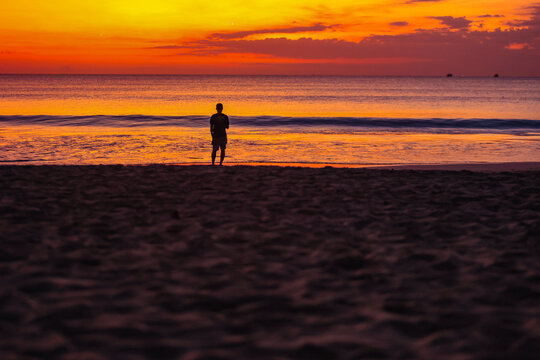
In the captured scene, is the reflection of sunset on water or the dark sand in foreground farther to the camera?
the reflection of sunset on water

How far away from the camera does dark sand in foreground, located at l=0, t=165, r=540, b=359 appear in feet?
12.2

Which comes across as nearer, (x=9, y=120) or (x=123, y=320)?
(x=123, y=320)

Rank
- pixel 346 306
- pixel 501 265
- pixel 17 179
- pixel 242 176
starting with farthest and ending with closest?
1. pixel 242 176
2. pixel 17 179
3. pixel 501 265
4. pixel 346 306

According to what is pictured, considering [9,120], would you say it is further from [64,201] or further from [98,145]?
[64,201]

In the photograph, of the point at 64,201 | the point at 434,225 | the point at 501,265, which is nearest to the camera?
the point at 501,265

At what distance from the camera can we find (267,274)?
5.25 meters

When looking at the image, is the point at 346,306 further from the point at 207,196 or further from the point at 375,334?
the point at 207,196

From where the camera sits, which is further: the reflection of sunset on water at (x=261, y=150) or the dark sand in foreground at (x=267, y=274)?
the reflection of sunset on water at (x=261, y=150)

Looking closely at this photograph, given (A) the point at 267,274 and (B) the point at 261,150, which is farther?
(B) the point at 261,150

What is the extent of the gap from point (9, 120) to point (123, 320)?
4196 centimetres

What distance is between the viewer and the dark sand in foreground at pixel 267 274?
146 inches

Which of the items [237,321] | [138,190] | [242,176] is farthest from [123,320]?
[242,176]

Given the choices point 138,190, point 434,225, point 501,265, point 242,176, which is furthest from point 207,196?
point 501,265

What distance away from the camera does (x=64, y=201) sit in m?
8.87
